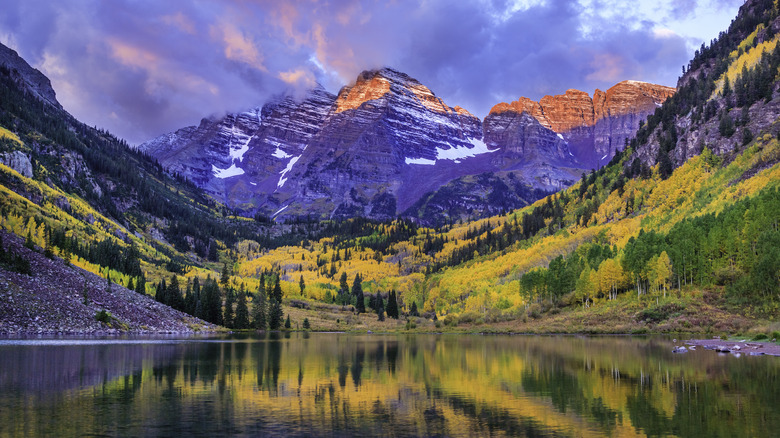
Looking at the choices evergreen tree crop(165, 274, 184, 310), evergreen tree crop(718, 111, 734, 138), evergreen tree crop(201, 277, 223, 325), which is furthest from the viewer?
evergreen tree crop(201, 277, 223, 325)

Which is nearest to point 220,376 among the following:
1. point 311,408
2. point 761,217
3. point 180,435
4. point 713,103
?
point 311,408

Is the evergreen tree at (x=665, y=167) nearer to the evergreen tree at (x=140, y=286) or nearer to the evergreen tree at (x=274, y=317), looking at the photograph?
the evergreen tree at (x=274, y=317)

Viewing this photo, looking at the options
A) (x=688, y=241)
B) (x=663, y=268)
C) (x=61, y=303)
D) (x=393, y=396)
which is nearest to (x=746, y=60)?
(x=688, y=241)

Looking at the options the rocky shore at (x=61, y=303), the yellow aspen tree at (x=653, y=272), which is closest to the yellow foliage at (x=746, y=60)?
the yellow aspen tree at (x=653, y=272)

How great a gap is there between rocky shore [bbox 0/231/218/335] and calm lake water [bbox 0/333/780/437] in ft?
121

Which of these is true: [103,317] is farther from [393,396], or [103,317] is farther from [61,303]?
[393,396]

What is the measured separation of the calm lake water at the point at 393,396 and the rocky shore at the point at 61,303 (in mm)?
37004

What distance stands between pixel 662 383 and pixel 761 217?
76685 millimetres

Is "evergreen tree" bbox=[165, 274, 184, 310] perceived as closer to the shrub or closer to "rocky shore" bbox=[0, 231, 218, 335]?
"rocky shore" bbox=[0, 231, 218, 335]

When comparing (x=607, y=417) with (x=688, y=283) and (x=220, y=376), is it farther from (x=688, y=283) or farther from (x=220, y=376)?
(x=688, y=283)

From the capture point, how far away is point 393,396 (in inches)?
1492

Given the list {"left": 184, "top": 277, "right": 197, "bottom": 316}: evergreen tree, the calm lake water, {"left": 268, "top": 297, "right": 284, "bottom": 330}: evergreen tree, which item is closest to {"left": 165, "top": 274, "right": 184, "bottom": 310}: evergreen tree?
{"left": 184, "top": 277, "right": 197, "bottom": 316}: evergreen tree

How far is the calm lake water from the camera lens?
27.2 m

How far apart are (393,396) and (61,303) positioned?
8776 centimetres
